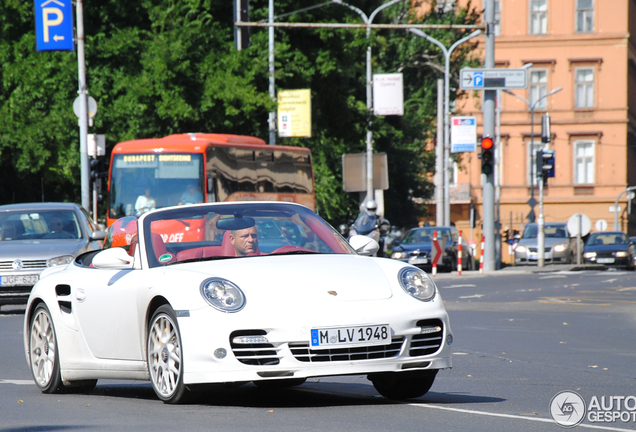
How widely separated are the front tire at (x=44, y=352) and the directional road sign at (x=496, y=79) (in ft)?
76.5

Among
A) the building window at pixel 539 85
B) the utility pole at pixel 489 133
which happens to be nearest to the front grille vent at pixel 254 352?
the utility pole at pixel 489 133

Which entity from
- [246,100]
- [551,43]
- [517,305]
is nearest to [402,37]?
[551,43]

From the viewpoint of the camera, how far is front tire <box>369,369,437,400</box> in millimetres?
7781

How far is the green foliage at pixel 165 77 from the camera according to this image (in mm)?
33625

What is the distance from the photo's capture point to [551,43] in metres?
72.4

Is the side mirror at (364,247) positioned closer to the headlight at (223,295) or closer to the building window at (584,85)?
the headlight at (223,295)

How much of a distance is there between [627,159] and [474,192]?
9229 mm

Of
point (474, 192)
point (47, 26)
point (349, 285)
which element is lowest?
point (474, 192)

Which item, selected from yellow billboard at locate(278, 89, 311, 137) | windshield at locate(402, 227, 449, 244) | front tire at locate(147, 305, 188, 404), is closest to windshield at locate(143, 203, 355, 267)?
front tire at locate(147, 305, 188, 404)

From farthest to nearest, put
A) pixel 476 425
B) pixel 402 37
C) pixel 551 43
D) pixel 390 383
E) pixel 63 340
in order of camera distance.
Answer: pixel 551 43 → pixel 402 37 → pixel 63 340 → pixel 390 383 → pixel 476 425

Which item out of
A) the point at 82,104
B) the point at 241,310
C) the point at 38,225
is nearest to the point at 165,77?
the point at 82,104

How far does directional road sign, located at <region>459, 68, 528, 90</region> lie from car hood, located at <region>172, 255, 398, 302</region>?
24.1 meters

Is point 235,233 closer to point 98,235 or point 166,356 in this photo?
point 166,356

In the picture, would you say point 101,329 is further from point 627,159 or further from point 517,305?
point 627,159
